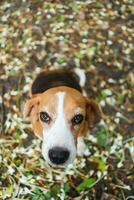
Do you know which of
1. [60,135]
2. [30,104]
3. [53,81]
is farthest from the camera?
[53,81]

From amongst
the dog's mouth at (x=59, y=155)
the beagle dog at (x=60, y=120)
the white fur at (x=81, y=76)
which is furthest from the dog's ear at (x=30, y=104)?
the white fur at (x=81, y=76)

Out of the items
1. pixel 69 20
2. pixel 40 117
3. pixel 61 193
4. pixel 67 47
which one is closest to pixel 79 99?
pixel 40 117

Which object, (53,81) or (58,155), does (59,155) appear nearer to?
(58,155)

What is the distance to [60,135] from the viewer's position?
210 cm

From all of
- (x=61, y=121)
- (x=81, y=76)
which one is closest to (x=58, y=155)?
(x=61, y=121)

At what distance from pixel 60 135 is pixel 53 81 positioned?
461 mm

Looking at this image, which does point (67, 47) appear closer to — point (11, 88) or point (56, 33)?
point (56, 33)

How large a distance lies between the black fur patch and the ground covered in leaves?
160 mm

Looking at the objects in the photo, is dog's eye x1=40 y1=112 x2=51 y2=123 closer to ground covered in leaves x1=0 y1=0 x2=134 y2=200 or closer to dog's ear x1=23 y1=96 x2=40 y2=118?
dog's ear x1=23 y1=96 x2=40 y2=118

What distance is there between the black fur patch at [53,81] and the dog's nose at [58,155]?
0.42 meters

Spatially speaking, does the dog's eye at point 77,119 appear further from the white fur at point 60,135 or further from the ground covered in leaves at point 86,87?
the ground covered in leaves at point 86,87

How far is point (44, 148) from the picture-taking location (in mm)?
2170

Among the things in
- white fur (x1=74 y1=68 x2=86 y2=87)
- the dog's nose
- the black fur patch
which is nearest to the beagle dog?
the dog's nose

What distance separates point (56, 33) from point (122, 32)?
0.40 meters
